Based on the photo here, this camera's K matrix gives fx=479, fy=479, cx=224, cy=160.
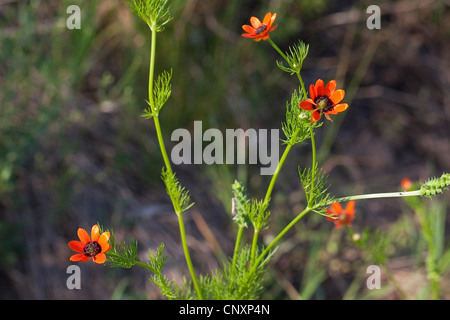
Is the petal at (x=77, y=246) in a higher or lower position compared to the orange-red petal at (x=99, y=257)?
higher

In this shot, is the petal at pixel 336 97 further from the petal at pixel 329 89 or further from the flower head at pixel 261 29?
the flower head at pixel 261 29

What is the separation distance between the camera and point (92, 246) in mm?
1094

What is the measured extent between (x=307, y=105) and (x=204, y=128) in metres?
1.51

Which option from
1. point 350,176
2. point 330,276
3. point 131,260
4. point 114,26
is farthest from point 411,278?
point 114,26

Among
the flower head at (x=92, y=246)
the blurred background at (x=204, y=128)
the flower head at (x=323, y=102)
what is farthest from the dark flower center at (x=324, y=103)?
the blurred background at (x=204, y=128)

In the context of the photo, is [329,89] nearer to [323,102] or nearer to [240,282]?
[323,102]

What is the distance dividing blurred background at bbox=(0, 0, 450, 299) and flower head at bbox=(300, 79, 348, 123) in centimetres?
93

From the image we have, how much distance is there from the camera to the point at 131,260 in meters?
1.09

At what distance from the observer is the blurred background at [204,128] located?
7.07 ft

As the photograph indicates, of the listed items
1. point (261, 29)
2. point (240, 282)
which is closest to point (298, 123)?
point (261, 29)

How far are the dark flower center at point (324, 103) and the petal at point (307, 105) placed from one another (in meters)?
0.02

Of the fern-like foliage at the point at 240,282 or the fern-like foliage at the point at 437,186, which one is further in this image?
the fern-like foliage at the point at 240,282
